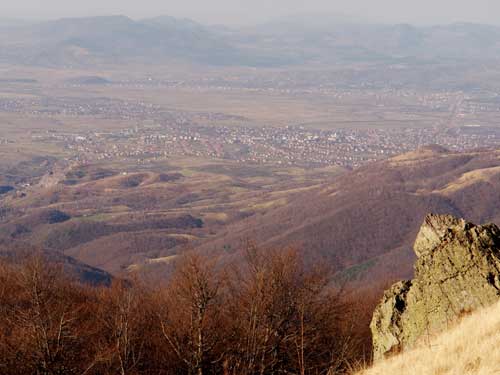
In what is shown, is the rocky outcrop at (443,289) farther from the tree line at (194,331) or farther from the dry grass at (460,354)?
the dry grass at (460,354)

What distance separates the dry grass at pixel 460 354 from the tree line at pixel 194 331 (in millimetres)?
4264

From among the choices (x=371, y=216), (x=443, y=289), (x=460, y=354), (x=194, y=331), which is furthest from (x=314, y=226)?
(x=460, y=354)

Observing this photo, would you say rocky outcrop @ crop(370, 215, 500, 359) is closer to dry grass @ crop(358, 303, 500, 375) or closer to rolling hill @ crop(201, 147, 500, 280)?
dry grass @ crop(358, 303, 500, 375)

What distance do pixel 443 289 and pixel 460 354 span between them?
6.93 m

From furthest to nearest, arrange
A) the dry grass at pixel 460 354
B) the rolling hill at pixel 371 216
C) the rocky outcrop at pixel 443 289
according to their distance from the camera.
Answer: the rolling hill at pixel 371 216 → the rocky outcrop at pixel 443 289 → the dry grass at pixel 460 354

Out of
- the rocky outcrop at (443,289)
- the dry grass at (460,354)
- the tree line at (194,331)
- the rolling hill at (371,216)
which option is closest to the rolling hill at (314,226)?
the rolling hill at (371,216)

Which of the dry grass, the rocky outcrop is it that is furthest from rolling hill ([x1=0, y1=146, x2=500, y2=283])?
the dry grass

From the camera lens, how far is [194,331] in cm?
2695

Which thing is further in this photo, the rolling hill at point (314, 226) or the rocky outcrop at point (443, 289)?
the rolling hill at point (314, 226)

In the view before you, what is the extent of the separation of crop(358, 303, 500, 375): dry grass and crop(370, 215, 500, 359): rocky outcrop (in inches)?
107

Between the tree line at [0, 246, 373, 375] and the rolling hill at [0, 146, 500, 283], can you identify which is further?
the rolling hill at [0, 146, 500, 283]

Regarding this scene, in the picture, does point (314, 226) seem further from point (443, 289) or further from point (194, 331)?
point (443, 289)

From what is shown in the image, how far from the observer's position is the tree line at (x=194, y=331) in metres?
25.5

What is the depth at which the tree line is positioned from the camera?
25.5 m
